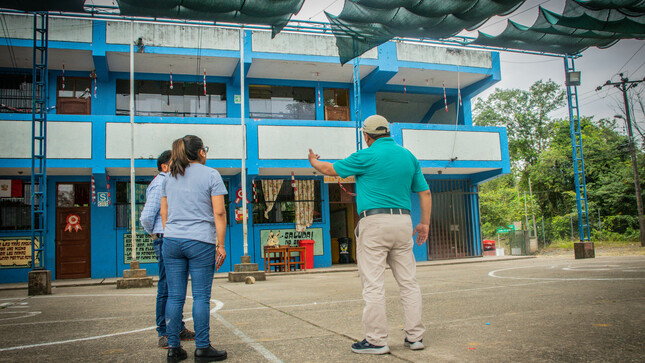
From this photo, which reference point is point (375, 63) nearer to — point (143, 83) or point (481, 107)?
point (143, 83)

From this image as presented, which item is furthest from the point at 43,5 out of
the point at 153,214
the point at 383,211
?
the point at 383,211

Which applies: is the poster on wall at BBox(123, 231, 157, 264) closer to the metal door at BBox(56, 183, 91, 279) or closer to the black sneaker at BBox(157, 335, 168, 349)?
the metal door at BBox(56, 183, 91, 279)

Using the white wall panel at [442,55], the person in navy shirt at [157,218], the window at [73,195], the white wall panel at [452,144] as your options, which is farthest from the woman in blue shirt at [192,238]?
the white wall panel at [442,55]

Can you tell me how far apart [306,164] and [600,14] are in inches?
399

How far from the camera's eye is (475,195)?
2006 cm

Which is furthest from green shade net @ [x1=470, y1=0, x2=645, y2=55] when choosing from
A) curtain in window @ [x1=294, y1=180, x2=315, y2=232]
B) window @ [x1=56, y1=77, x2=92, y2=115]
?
window @ [x1=56, y1=77, x2=92, y2=115]

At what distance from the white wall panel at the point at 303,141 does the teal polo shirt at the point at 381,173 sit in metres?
12.4

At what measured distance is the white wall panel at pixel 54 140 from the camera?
1434cm

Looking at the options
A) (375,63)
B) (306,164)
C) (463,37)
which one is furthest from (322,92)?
(463,37)

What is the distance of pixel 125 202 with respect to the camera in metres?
16.4

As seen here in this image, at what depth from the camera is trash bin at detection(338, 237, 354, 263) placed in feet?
63.0

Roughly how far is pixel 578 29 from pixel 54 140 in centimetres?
1362

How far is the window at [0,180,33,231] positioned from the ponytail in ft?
46.9

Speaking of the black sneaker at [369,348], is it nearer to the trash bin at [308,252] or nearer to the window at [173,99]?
the trash bin at [308,252]
